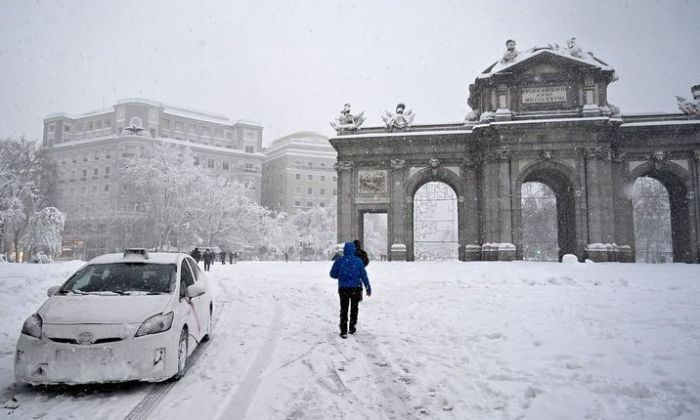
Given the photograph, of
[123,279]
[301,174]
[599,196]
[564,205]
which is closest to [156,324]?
[123,279]

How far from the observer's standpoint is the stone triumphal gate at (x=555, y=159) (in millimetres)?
29859

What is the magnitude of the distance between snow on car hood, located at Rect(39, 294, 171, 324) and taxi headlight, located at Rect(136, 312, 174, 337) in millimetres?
61

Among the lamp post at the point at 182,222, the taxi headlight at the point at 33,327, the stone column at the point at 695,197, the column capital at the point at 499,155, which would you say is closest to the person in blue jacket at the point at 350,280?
the taxi headlight at the point at 33,327

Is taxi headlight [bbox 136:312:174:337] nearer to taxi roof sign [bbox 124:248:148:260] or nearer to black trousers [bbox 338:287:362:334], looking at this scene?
taxi roof sign [bbox 124:248:148:260]

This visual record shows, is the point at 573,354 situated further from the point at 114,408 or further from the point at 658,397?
the point at 114,408

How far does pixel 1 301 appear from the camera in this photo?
1059cm

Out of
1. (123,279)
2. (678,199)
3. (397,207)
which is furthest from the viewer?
(397,207)

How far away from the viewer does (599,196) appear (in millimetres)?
29797

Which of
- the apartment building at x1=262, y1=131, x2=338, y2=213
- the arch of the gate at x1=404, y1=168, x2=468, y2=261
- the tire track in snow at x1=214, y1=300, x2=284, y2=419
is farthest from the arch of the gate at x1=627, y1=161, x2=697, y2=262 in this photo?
the apartment building at x1=262, y1=131, x2=338, y2=213

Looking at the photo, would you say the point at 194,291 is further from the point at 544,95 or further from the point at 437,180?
the point at 544,95

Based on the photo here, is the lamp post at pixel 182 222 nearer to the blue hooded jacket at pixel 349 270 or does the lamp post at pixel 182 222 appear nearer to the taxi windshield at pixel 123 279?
the blue hooded jacket at pixel 349 270

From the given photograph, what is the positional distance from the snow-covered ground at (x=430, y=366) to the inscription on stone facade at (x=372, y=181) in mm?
22950

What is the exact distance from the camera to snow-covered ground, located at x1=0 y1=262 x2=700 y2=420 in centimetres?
462

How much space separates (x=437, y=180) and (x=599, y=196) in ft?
34.9
